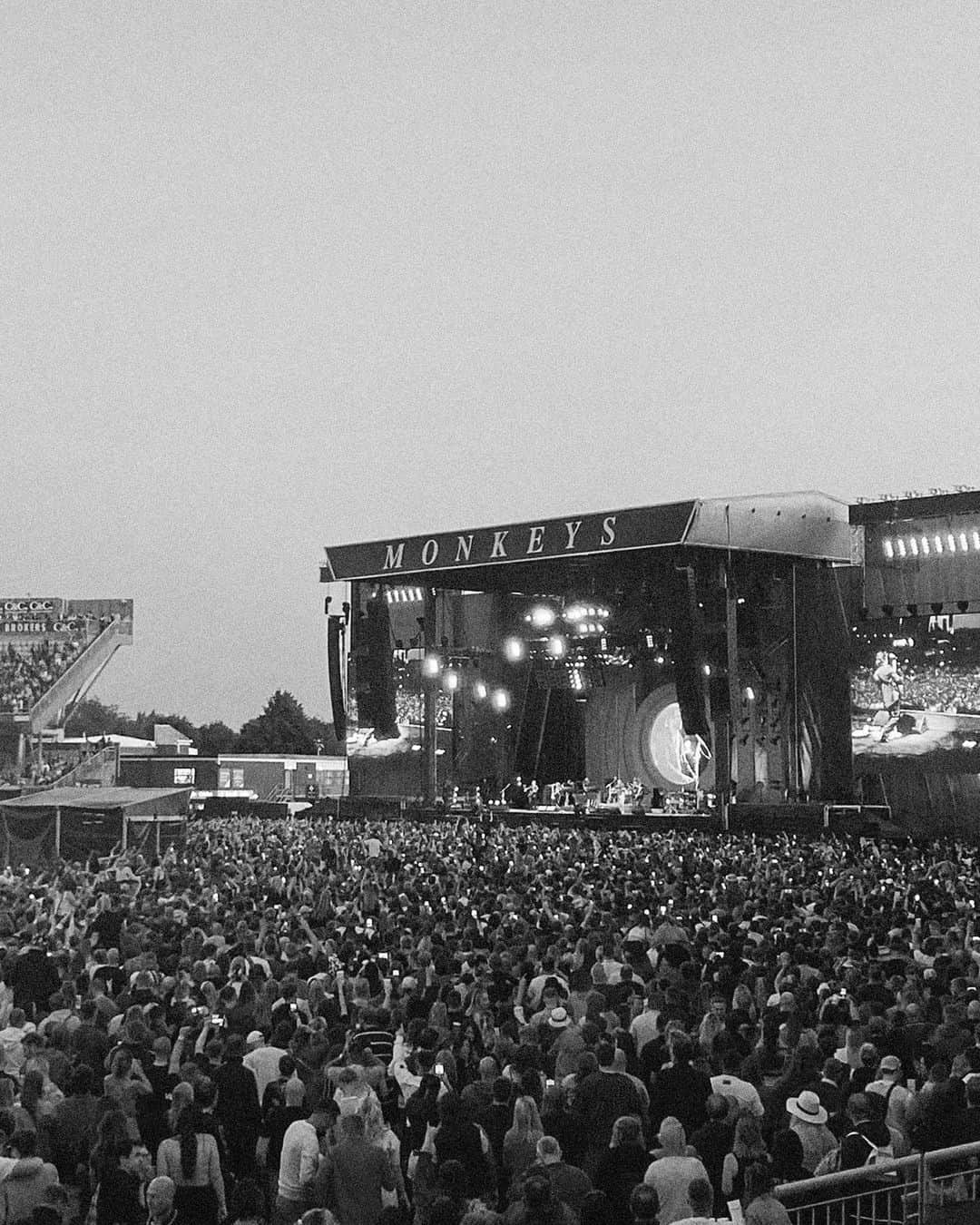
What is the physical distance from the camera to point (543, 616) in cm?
4269

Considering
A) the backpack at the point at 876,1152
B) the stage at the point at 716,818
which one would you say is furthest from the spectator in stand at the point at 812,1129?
the stage at the point at 716,818

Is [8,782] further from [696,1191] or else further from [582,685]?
[696,1191]

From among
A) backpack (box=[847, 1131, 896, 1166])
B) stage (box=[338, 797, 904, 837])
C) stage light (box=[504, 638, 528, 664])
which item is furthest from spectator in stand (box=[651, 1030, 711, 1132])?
stage light (box=[504, 638, 528, 664])

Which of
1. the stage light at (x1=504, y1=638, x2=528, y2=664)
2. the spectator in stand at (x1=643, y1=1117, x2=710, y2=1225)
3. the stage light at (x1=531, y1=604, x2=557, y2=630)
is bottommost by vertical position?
the spectator in stand at (x1=643, y1=1117, x2=710, y2=1225)

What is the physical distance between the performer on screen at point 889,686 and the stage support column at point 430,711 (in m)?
12.9

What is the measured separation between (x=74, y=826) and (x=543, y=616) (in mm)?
20819

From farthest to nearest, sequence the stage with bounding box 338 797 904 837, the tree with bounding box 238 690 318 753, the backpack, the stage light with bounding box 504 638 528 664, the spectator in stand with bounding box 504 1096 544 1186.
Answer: the tree with bounding box 238 690 318 753
the stage light with bounding box 504 638 528 664
the stage with bounding box 338 797 904 837
the backpack
the spectator in stand with bounding box 504 1096 544 1186

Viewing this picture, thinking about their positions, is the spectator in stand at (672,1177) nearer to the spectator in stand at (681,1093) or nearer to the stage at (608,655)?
the spectator in stand at (681,1093)

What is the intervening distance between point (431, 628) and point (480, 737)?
144 inches

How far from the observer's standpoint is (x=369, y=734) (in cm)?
4475

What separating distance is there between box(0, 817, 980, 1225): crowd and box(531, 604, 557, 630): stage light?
26.3 metres

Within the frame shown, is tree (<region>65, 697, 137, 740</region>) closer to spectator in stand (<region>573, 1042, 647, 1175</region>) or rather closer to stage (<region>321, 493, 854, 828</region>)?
stage (<region>321, 493, 854, 828</region>)

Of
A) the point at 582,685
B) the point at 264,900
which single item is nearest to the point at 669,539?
the point at 582,685

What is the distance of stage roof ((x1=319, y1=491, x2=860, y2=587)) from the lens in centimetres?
3441
